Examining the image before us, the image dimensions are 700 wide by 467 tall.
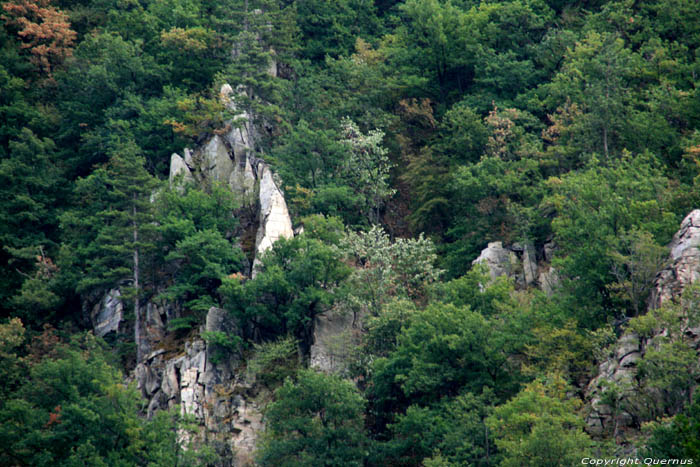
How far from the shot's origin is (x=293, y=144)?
50969 mm

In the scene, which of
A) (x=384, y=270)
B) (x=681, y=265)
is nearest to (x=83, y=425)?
(x=384, y=270)

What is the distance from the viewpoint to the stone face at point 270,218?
46.5 meters

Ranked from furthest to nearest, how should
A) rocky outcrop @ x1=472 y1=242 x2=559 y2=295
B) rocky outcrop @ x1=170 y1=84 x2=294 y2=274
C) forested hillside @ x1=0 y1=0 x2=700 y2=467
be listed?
rocky outcrop @ x1=170 y1=84 x2=294 y2=274 < rocky outcrop @ x1=472 y1=242 x2=559 y2=295 < forested hillside @ x1=0 y1=0 x2=700 y2=467

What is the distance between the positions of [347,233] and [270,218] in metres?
4.52

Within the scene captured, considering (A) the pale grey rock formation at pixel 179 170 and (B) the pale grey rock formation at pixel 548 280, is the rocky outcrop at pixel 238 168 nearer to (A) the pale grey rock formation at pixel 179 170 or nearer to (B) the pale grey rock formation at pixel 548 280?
(A) the pale grey rock formation at pixel 179 170

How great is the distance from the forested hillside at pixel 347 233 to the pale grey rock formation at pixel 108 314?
22 centimetres

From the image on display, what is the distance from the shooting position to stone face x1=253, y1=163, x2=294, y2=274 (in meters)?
46.5

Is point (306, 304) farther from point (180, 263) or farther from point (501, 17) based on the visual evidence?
point (501, 17)

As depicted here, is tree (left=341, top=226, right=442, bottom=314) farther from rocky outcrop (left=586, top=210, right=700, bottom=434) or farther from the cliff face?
rocky outcrop (left=586, top=210, right=700, bottom=434)

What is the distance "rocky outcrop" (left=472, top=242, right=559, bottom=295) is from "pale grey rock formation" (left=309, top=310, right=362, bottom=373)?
24.3 ft

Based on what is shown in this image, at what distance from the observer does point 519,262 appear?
45.8 meters

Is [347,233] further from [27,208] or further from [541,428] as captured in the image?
[27,208]

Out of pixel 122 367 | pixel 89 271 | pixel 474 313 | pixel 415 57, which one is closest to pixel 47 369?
pixel 122 367

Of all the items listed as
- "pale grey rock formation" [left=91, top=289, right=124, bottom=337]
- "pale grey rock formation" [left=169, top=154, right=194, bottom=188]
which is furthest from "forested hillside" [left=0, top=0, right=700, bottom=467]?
"pale grey rock formation" [left=169, top=154, right=194, bottom=188]
